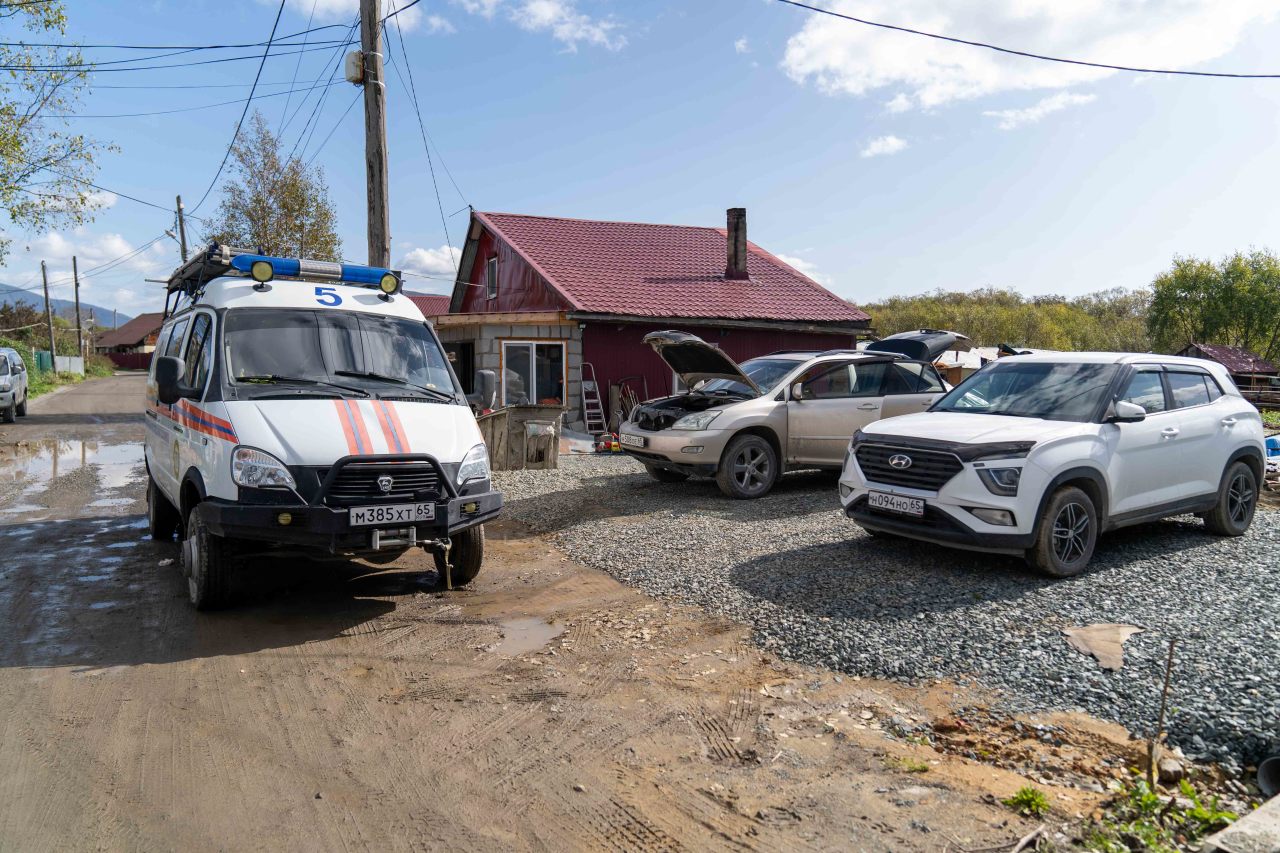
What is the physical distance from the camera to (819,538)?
779 centimetres

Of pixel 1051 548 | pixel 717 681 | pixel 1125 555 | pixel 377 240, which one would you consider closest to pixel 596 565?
pixel 717 681

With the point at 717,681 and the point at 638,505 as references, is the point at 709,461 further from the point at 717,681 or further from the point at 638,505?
the point at 717,681

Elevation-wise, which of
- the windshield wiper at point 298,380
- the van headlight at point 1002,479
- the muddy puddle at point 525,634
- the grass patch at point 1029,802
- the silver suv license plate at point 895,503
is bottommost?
the muddy puddle at point 525,634

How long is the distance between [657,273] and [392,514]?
1709 centimetres

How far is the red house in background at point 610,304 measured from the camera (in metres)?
19.1

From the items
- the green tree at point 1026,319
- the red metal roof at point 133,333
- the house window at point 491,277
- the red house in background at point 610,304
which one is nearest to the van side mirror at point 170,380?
the red house in background at point 610,304

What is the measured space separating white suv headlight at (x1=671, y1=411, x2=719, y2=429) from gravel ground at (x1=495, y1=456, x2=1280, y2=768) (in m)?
1.18

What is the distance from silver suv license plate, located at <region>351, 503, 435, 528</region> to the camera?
17.7ft

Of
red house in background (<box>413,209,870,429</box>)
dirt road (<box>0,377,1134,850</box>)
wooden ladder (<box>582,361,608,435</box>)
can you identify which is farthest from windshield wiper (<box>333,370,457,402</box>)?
wooden ladder (<box>582,361,608,435</box>)

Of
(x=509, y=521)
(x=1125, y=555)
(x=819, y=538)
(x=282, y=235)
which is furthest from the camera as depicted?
(x=282, y=235)

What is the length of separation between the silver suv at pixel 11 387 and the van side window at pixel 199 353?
55.3 feet

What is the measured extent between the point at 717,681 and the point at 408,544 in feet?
7.31

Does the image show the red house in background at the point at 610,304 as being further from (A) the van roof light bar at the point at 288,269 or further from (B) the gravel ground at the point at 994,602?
(A) the van roof light bar at the point at 288,269

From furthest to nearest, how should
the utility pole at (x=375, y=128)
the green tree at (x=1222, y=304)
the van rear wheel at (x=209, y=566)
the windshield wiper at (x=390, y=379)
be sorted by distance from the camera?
the green tree at (x=1222, y=304) < the utility pole at (x=375, y=128) < the windshield wiper at (x=390, y=379) < the van rear wheel at (x=209, y=566)
